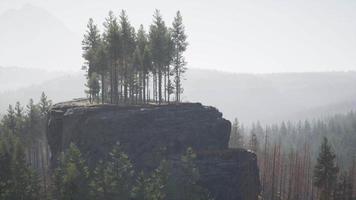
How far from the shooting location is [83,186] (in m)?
46.0

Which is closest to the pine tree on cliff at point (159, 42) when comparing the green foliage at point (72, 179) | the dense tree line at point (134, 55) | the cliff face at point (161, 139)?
the dense tree line at point (134, 55)

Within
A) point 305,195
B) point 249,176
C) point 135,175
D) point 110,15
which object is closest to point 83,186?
point 135,175

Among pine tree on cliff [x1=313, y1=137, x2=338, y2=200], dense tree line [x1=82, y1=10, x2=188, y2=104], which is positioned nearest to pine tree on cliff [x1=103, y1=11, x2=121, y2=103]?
dense tree line [x1=82, y1=10, x2=188, y2=104]

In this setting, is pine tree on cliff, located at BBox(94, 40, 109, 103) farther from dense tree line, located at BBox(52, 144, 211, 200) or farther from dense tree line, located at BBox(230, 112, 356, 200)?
dense tree line, located at BBox(230, 112, 356, 200)

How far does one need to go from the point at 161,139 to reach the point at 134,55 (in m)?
19.7

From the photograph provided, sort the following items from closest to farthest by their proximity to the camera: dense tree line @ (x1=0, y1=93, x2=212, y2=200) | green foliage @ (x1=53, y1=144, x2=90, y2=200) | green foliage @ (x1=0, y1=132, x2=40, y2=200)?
Answer: green foliage @ (x1=53, y1=144, x2=90, y2=200) → dense tree line @ (x1=0, y1=93, x2=212, y2=200) → green foliage @ (x1=0, y1=132, x2=40, y2=200)

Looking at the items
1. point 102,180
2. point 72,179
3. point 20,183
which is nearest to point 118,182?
point 102,180

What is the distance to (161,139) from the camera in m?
51.5

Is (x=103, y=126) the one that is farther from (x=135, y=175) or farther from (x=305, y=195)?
(x=305, y=195)

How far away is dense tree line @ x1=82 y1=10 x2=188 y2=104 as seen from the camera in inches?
2442

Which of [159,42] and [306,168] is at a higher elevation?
[159,42]

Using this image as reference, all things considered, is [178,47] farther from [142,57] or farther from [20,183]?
[20,183]

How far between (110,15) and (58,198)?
1195 inches

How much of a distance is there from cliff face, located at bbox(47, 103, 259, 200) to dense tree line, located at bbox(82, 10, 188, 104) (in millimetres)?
9101
